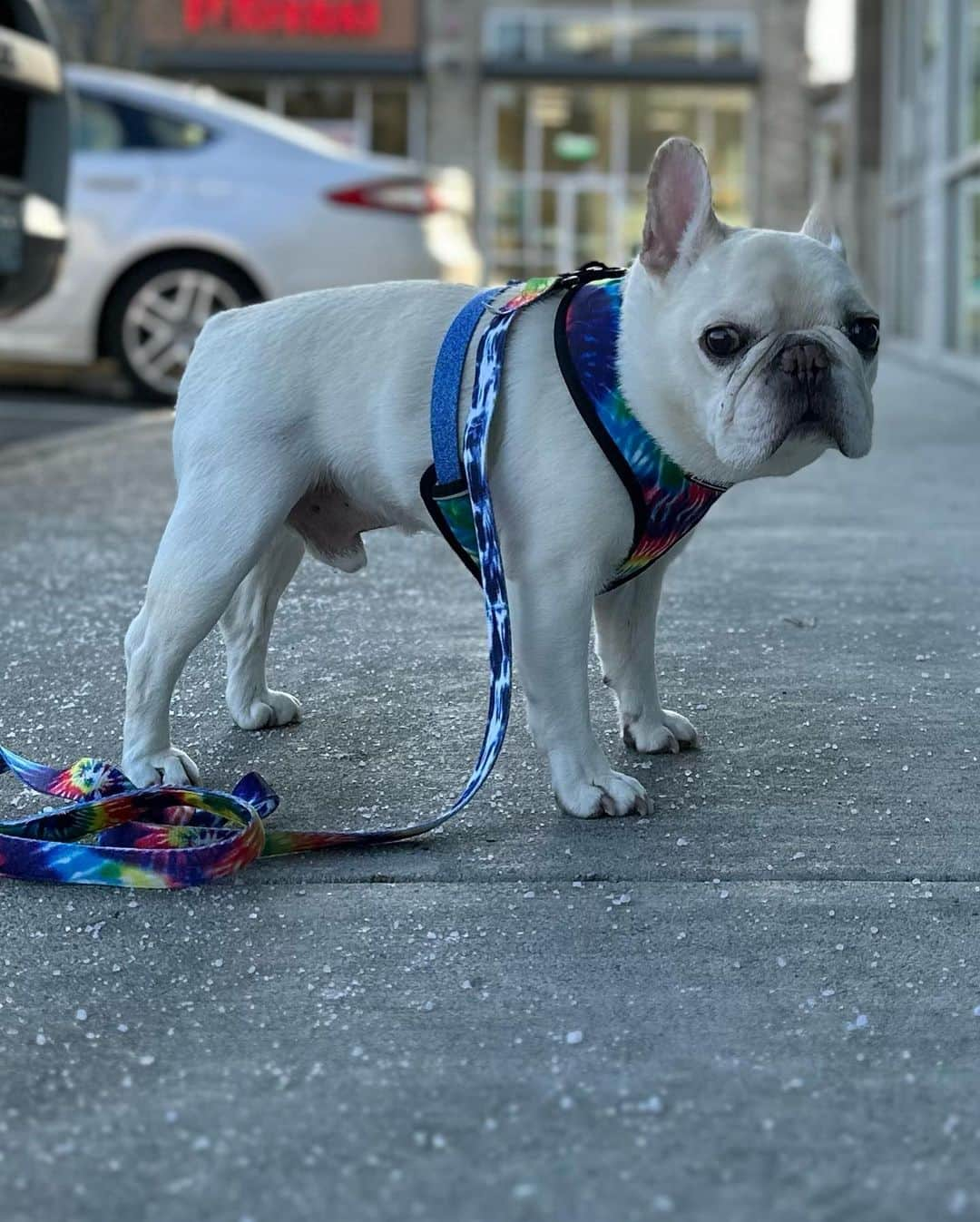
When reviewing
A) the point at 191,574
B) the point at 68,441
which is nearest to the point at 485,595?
the point at 191,574

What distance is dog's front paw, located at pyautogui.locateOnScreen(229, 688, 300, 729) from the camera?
352 cm

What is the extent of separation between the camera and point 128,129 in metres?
9.91

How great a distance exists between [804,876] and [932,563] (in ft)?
9.31

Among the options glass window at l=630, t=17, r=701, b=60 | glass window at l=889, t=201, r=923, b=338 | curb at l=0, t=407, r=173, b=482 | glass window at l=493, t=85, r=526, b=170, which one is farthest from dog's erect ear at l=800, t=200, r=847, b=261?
glass window at l=630, t=17, r=701, b=60

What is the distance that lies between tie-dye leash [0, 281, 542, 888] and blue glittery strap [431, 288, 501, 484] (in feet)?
0.11

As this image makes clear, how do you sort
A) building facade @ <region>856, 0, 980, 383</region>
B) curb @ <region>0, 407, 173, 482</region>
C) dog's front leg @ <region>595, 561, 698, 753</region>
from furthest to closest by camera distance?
1. building facade @ <region>856, 0, 980, 383</region>
2. curb @ <region>0, 407, 173, 482</region>
3. dog's front leg @ <region>595, 561, 698, 753</region>

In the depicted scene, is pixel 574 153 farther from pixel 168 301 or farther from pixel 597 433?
pixel 597 433

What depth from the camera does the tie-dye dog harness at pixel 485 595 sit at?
266 cm

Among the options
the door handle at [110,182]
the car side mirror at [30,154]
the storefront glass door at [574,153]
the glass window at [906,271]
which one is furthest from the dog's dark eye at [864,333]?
the storefront glass door at [574,153]

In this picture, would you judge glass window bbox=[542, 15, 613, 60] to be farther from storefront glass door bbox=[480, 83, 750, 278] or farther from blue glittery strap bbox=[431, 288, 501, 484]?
blue glittery strap bbox=[431, 288, 501, 484]

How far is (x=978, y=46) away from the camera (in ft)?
41.6

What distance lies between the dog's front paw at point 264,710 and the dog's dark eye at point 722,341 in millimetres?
1270

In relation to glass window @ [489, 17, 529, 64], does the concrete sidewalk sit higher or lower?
lower

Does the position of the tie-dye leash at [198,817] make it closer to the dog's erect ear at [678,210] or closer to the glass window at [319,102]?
the dog's erect ear at [678,210]
